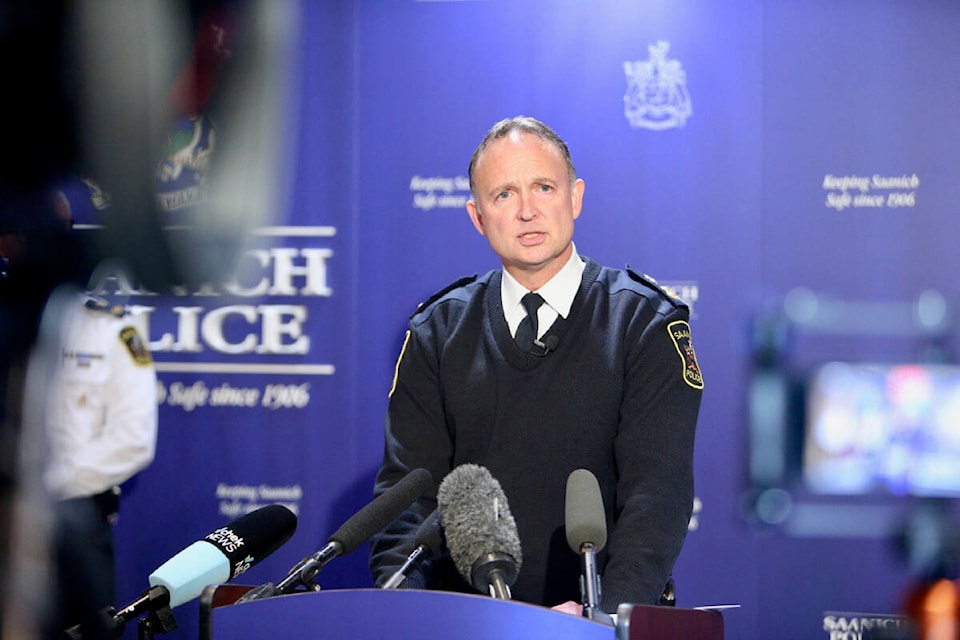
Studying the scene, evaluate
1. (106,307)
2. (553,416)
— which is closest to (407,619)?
(553,416)

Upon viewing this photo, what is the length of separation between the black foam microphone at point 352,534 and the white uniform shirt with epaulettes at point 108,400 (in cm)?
214

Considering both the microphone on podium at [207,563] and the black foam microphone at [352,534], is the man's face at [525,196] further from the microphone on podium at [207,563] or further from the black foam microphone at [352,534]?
the microphone on podium at [207,563]

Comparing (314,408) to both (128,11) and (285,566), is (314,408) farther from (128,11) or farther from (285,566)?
(128,11)

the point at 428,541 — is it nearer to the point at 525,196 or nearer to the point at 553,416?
the point at 553,416

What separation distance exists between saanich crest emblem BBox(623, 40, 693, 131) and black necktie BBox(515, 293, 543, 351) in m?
1.58

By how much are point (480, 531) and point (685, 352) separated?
2.91ft

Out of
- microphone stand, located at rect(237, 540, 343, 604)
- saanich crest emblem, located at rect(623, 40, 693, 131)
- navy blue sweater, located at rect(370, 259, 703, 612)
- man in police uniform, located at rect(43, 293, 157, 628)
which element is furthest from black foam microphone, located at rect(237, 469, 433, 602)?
saanich crest emblem, located at rect(623, 40, 693, 131)

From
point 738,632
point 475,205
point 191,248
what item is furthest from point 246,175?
point 738,632

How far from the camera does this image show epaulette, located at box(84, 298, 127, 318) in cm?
362

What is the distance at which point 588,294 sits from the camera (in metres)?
2.27

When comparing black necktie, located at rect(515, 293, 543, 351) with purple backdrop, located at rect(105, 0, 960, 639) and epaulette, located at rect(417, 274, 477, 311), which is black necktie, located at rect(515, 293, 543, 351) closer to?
epaulette, located at rect(417, 274, 477, 311)

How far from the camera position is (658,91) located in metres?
3.61

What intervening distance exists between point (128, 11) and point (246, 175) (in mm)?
151

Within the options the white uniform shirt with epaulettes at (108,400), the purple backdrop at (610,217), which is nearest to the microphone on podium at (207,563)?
the white uniform shirt with epaulettes at (108,400)
